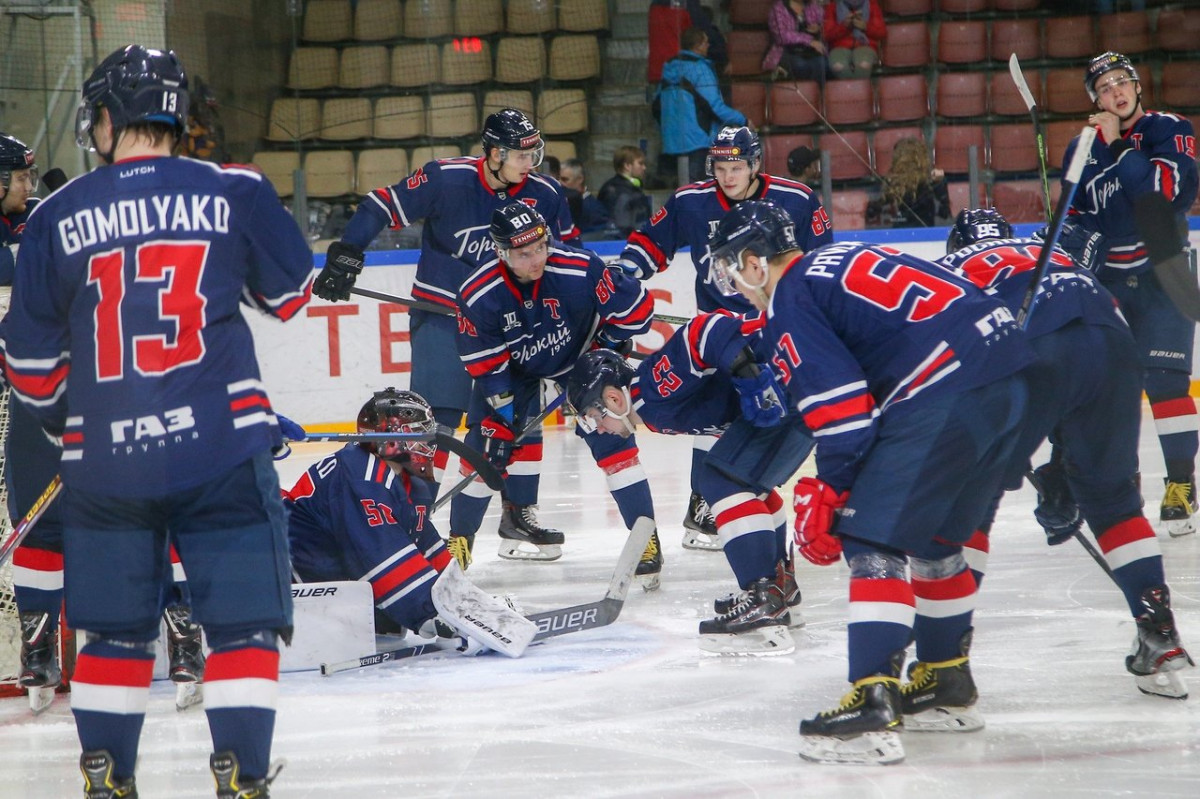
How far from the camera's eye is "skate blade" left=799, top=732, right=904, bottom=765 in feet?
8.18

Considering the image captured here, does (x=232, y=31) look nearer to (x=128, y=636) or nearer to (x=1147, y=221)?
(x=1147, y=221)

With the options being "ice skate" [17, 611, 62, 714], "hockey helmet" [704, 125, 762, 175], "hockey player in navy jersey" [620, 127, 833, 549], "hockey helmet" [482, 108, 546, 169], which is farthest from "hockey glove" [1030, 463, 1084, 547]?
"ice skate" [17, 611, 62, 714]

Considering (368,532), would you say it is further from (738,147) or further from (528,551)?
(738,147)

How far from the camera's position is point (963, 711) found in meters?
2.70

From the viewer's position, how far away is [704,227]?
4.72 metres

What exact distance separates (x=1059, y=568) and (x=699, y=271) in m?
1.47

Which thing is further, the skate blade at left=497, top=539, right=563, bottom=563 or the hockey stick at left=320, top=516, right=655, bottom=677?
the skate blade at left=497, top=539, right=563, bottom=563

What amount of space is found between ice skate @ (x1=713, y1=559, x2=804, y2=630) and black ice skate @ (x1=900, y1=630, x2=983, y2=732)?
0.75 m

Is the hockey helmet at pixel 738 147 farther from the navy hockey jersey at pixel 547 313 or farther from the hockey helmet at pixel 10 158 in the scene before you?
the hockey helmet at pixel 10 158

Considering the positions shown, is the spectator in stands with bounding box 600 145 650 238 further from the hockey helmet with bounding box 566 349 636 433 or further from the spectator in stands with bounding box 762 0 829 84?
the hockey helmet with bounding box 566 349 636 433

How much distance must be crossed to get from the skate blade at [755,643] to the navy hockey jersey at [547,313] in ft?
3.60

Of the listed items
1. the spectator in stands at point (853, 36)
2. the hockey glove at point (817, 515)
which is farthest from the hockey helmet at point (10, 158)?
the spectator in stands at point (853, 36)

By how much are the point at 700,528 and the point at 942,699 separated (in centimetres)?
200

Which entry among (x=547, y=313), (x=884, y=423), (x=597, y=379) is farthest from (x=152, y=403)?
(x=547, y=313)
